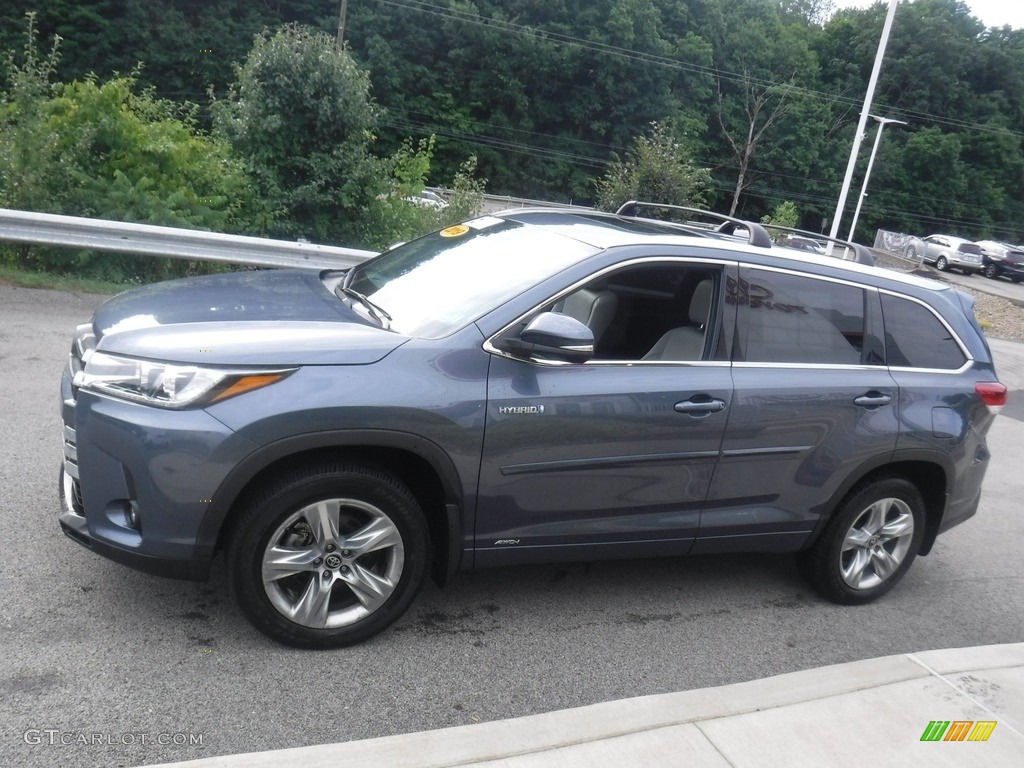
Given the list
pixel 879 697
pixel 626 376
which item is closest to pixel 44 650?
pixel 626 376

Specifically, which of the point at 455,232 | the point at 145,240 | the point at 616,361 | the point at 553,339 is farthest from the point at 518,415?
the point at 145,240

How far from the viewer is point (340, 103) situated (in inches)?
501

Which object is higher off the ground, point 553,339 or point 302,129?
point 302,129

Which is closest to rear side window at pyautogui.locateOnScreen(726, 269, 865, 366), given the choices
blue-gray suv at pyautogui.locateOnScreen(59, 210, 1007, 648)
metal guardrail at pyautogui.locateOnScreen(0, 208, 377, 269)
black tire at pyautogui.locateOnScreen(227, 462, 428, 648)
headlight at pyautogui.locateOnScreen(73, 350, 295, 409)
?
blue-gray suv at pyautogui.locateOnScreen(59, 210, 1007, 648)

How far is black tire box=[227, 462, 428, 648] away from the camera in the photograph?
342 cm

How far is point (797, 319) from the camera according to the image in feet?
14.6

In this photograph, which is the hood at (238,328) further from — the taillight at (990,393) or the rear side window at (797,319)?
the taillight at (990,393)

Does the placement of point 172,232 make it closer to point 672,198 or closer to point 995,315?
point 672,198

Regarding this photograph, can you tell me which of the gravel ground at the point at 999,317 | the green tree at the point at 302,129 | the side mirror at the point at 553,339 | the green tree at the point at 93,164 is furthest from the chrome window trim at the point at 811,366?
the gravel ground at the point at 999,317

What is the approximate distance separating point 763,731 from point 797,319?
198 cm

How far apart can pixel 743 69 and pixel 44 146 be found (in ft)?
231

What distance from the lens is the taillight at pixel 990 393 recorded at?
15.8 ft
